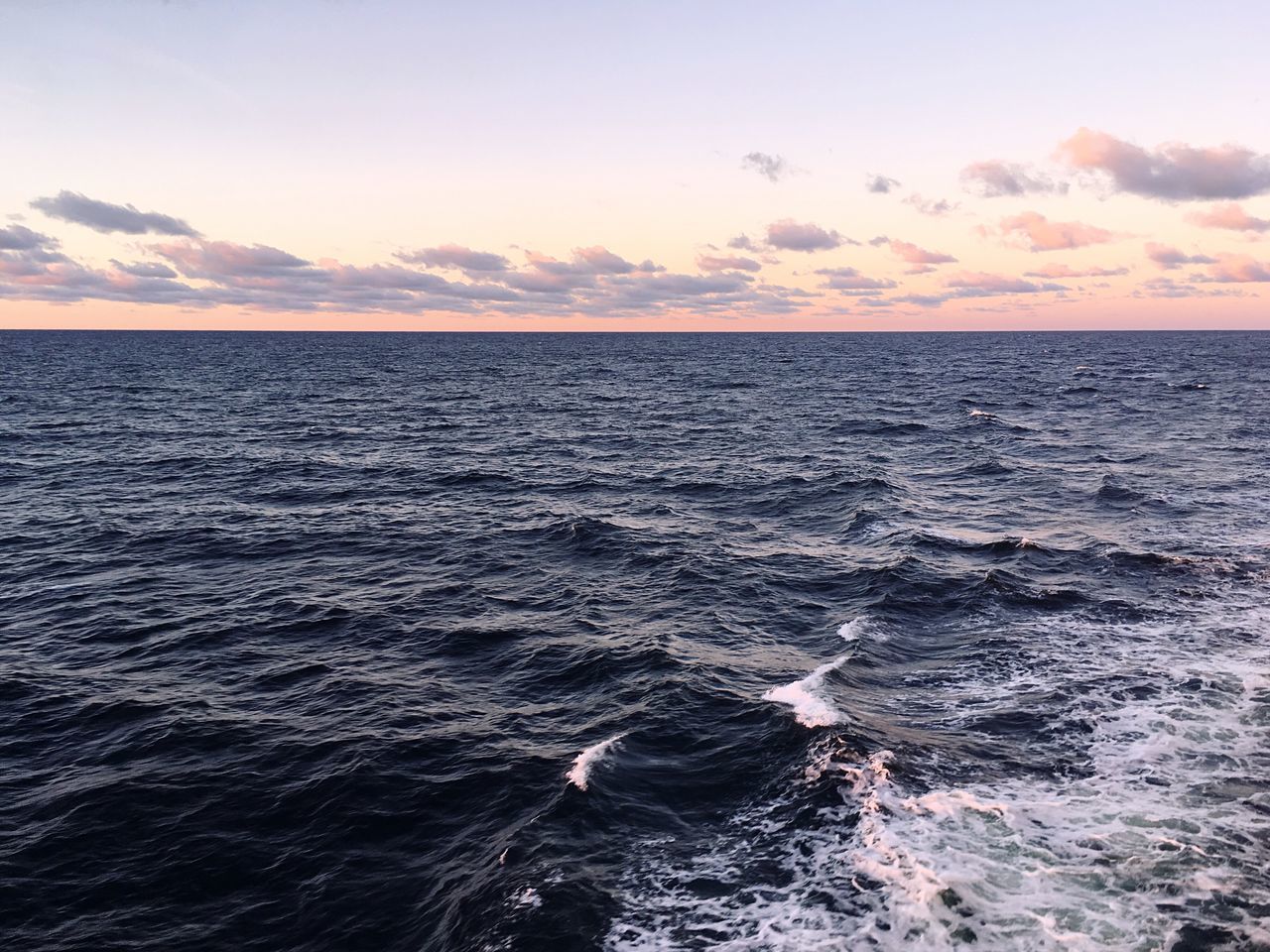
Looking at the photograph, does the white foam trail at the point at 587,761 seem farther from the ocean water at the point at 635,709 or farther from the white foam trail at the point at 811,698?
the white foam trail at the point at 811,698

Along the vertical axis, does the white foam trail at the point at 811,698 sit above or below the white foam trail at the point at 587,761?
above

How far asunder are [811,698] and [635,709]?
4528 mm

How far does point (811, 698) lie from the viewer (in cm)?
1959

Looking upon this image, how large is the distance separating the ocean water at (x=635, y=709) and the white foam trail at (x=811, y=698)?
12cm

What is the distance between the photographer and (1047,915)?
12047 millimetres

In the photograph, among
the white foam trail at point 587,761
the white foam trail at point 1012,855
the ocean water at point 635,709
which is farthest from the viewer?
the white foam trail at point 587,761

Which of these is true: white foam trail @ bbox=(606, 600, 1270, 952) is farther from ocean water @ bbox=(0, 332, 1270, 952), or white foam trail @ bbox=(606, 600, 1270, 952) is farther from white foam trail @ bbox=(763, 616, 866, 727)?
white foam trail @ bbox=(763, 616, 866, 727)

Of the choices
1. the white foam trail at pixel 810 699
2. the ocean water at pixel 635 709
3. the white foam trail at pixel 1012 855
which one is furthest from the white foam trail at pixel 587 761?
the white foam trail at pixel 810 699

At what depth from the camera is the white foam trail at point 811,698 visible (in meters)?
18.4

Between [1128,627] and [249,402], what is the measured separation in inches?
3230

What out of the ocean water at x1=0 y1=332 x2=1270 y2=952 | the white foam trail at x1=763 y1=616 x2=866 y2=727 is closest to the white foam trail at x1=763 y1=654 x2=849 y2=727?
the white foam trail at x1=763 y1=616 x2=866 y2=727

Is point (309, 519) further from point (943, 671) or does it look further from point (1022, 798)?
point (1022, 798)

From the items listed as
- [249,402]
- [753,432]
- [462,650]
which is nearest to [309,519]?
[462,650]

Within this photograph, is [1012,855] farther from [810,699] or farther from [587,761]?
[587,761]
